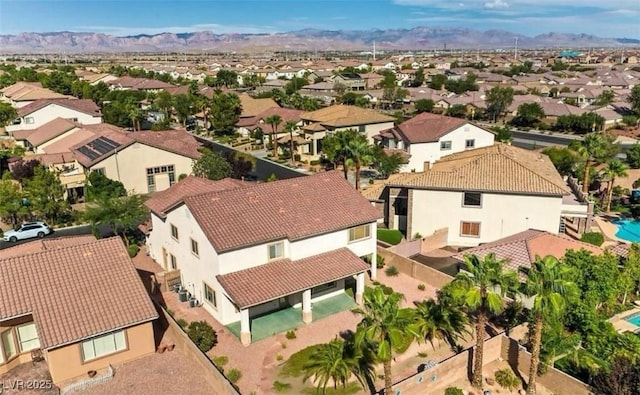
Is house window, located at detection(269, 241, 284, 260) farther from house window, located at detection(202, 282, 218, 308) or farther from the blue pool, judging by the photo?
the blue pool

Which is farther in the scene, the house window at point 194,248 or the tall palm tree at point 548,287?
the house window at point 194,248

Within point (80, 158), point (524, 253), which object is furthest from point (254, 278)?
point (80, 158)

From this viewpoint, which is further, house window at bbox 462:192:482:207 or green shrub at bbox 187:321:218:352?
house window at bbox 462:192:482:207

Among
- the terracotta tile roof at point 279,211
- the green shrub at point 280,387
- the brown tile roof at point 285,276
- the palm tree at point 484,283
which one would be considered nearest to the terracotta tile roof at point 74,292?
the brown tile roof at point 285,276

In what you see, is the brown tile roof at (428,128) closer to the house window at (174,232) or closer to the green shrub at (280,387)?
the house window at (174,232)

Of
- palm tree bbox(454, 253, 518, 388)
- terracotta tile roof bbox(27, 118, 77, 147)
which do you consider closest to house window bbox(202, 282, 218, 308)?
palm tree bbox(454, 253, 518, 388)

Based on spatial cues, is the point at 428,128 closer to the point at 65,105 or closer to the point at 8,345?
the point at 8,345

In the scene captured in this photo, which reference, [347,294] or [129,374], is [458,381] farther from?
[129,374]
